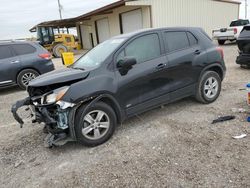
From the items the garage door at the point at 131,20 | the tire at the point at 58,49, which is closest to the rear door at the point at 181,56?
the garage door at the point at 131,20

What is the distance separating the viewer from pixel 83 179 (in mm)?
3029

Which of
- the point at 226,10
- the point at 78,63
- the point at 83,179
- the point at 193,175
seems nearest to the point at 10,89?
the point at 78,63

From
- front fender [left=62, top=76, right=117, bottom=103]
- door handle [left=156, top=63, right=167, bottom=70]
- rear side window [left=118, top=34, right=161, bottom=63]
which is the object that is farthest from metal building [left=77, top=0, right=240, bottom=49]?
front fender [left=62, top=76, right=117, bottom=103]

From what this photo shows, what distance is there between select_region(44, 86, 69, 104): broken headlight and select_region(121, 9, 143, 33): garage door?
15.7 m

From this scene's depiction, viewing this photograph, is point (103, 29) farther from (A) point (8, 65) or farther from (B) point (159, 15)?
(A) point (8, 65)

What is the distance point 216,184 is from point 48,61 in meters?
7.57

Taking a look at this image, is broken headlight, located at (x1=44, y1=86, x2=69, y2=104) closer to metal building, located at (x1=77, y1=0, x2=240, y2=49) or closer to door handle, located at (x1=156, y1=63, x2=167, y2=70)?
door handle, located at (x1=156, y1=63, x2=167, y2=70)

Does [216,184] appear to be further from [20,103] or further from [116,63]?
[20,103]

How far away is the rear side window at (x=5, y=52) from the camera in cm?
827

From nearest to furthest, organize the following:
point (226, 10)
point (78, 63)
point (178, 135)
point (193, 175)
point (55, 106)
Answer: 1. point (193, 175)
2. point (55, 106)
3. point (178, 135)
4. point (78, 63)
5. point (226, 10)

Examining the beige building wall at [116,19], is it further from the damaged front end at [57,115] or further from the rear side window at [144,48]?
the damaged front end at [57,115]

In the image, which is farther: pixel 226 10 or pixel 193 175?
pixel 226 10

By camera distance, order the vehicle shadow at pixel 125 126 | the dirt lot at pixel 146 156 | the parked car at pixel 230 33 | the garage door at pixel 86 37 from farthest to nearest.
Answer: the garage door at pixel 86 37
the parked car at pixel 230 33
the vehicle shadow at pixel 125 126
the dirt lot at pixel 146 156

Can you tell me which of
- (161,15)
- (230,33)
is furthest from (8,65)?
(230,33)
